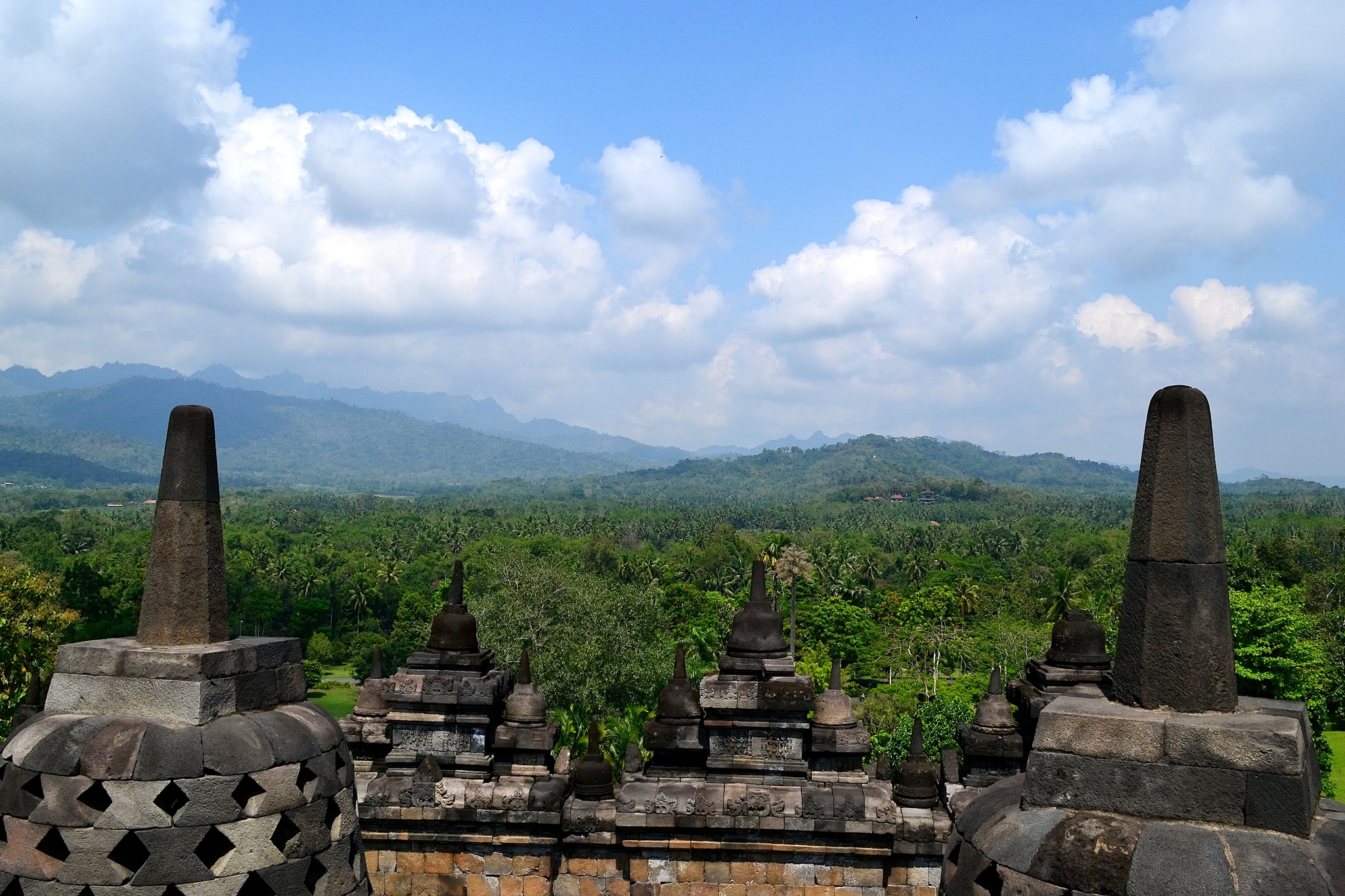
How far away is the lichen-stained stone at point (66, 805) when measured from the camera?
4.62 m

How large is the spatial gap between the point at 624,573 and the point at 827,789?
65164mm

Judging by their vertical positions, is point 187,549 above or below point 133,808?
above

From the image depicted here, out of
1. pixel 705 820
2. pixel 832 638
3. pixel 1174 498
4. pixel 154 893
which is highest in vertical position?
pixel 1174 498

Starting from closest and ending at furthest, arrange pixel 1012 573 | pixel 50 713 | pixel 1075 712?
pixel 1075 712 < pixel 50 713 < pixel 1012 573

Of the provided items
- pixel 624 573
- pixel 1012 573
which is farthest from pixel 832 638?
pixel 1012 573

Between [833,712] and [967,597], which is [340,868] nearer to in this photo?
[833,712]

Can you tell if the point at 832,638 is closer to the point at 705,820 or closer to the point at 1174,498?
the point at 705,820

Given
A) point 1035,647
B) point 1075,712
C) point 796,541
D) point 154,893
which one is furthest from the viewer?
point 796,541

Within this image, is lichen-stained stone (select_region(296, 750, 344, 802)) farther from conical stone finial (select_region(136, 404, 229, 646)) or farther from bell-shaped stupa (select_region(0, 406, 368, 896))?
conical stone finial (select_region(136, 404, 229, 646))

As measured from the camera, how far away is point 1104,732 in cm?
416

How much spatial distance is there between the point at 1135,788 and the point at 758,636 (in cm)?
489

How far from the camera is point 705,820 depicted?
801 cm

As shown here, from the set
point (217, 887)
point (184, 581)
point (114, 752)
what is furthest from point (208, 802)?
point (184, 581)

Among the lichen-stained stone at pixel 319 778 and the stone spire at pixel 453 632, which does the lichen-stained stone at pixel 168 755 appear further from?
the stone spire at pixel 453 632
